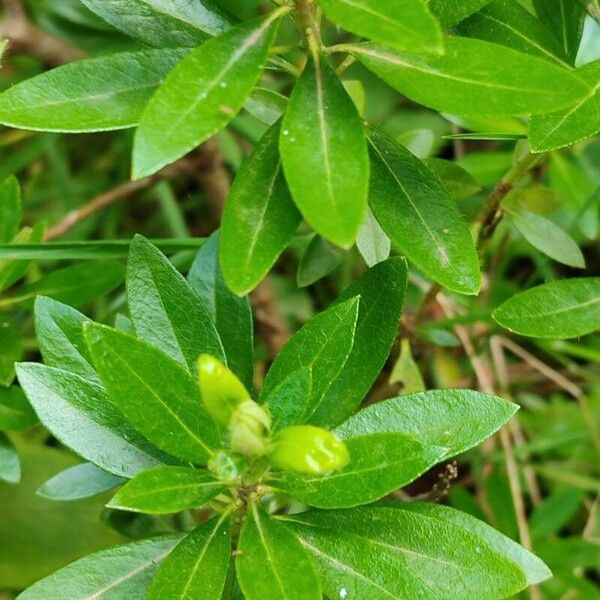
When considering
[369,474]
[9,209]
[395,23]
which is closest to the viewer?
[395,23]

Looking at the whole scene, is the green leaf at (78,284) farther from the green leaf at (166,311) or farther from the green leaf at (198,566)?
the green leaf at (198,566)

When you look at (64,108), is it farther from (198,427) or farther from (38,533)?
(38,533)

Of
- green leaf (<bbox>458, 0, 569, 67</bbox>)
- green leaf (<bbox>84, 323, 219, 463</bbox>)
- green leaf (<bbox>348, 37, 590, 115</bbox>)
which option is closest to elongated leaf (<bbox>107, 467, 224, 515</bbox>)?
green leaf (<bbox>84, 323, 219, 463</bbox>)

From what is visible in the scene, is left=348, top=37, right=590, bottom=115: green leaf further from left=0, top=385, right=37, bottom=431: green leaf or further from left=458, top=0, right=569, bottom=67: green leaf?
left=0, top=385, right=37, bottom=431: green leaf

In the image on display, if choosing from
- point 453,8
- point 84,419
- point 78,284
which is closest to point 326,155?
point 453,8

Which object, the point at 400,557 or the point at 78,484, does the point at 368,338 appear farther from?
the point at 78,484

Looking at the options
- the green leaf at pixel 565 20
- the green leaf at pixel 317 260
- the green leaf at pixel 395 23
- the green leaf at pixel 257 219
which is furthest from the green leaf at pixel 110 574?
the green leaf at pixel 565 20
